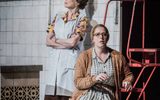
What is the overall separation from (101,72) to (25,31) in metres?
2.73

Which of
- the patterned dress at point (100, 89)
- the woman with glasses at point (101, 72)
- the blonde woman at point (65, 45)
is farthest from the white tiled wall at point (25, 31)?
the patterned dress at point (100, 89)

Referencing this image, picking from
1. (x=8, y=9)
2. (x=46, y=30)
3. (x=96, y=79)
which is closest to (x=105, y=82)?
(x=96, y=79)

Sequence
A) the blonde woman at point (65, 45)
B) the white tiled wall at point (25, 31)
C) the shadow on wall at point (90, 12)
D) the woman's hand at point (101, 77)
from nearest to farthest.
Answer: the woman's hand at point (101, 77) → the blonde woman at point (65, 45) → the shadow on wall at point (90, 12) → the white tiled wall at point (25, 31)

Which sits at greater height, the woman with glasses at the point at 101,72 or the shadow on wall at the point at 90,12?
the shadow on wall at the point at 90,12

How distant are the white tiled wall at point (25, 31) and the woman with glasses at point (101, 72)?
2210mm

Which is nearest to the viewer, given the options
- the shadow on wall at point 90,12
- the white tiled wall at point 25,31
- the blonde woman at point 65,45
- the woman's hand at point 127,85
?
the woman's hand at point 127,85

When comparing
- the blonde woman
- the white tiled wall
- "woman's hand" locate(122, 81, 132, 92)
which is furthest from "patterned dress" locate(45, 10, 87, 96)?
"woman's hand" locate(122, 81, 132, 92)

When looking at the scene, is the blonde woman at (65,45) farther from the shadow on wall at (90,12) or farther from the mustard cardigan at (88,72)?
the mustard cardigan at (88,72)

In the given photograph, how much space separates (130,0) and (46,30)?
4.52ft

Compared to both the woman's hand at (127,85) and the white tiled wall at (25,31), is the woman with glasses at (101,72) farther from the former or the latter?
the white tiled wall at (25,31)

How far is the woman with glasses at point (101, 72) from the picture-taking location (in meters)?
5.68

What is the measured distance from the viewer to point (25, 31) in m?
8.12

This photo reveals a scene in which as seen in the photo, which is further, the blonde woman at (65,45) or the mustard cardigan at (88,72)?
the blonde woman at (65,45)

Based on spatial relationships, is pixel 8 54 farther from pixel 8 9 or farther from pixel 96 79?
pixel 96 79
